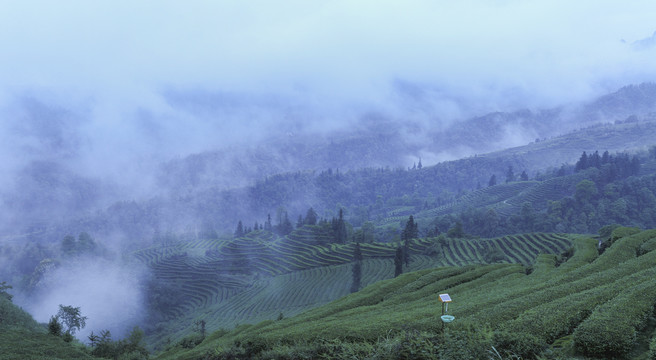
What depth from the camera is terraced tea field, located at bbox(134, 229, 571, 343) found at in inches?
3644

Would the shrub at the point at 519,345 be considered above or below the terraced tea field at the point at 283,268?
above

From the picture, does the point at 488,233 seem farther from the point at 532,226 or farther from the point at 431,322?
the point at 431,322

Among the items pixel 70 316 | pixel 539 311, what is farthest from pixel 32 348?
pixel 70 316

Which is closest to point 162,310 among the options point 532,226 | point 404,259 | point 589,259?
point 404,259

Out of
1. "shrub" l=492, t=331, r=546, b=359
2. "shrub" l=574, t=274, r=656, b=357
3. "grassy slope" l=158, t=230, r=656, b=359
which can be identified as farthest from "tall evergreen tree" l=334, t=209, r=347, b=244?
"shrub" l=492, t=331, r=546, b=359

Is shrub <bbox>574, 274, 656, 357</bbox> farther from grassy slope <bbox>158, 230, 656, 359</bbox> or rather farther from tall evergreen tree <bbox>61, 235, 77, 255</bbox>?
tall evergreen tree <bbox>61, 235, 77, 255</bbox>

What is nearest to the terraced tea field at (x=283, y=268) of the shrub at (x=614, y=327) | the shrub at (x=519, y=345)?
the shrub at (x=614, y=327)

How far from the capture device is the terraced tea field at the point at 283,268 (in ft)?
304

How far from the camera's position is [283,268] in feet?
420

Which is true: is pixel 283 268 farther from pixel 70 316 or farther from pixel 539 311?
pixel 539 311

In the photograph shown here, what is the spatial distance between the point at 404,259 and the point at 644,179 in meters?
140

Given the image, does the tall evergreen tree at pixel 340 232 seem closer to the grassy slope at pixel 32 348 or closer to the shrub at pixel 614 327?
the grassy slope at pixel 32 348

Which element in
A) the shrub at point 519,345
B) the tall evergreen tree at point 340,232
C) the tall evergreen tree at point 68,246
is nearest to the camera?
the shrub at point 519,345

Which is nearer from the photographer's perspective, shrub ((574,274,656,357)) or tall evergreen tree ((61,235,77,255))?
shrub ((574,274,656,357))
